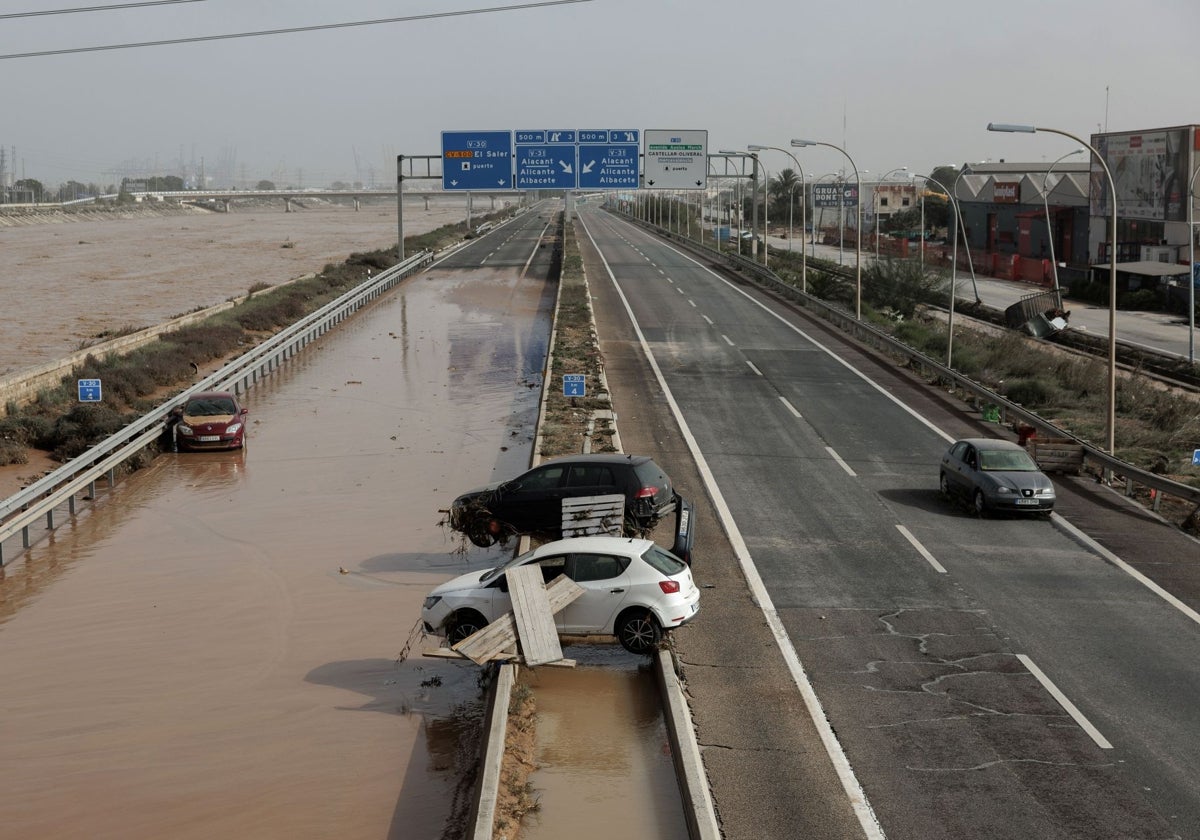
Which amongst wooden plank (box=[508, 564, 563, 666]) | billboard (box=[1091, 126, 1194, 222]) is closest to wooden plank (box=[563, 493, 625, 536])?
wooden plank (box=[508, 564, 563, 666])

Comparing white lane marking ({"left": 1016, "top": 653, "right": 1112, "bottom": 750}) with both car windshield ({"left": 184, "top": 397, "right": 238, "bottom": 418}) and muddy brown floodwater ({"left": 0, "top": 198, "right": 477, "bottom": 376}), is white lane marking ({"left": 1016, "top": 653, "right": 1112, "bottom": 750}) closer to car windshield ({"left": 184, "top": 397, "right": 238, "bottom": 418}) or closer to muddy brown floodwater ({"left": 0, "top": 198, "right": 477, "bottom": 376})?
car windshield ({"left": 184, "top": 397, "right": 238, "bottom": 418})

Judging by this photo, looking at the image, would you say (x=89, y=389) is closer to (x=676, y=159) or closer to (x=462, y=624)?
A: (x=462, y=624)

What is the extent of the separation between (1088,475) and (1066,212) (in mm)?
68261

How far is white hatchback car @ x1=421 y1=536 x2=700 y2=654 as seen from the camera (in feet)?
50.6

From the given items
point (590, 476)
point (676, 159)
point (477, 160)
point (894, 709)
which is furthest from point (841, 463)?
point (477, 160)

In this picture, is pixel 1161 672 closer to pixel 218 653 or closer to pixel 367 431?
pixel 218 653

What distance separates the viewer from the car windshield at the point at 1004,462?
23.4 meters

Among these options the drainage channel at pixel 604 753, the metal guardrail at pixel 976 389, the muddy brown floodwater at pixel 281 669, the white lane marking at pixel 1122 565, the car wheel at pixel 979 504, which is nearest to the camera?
the drainage channel at pixel 604 753

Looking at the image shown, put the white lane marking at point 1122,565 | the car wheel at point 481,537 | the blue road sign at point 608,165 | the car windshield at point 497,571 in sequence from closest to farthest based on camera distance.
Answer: the car windshield at point 497,571 → the white lane marking at point 1122,565 → the car wheel at point 481,537 → the blue road sign at point 608,165

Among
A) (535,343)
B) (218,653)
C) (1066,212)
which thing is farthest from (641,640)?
(1066,212)

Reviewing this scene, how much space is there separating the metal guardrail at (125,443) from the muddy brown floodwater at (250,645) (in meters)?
0.62

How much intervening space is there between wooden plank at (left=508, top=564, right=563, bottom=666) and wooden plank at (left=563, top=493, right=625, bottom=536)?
3.59 m

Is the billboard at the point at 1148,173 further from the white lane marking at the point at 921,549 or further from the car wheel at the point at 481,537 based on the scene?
the car wheel at the point at 481,537

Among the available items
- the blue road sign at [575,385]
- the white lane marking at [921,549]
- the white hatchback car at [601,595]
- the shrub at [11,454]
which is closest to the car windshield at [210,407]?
the shrub at [11,454]
